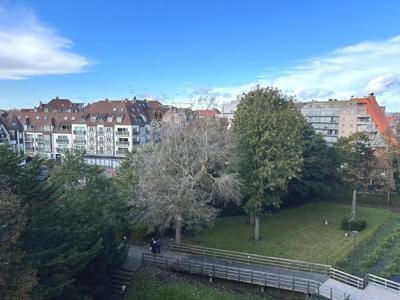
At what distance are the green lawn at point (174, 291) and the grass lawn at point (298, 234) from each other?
6.14m

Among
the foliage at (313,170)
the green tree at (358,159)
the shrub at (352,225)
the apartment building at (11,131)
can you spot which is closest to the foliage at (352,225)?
the shrub at (352,225)

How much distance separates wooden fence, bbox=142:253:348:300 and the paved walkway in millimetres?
442

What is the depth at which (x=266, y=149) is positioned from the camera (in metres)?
28.5

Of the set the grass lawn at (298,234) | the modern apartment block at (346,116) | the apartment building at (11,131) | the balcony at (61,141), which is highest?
the modern apartment block at (346,116)

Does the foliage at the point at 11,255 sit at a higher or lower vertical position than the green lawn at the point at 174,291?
higher

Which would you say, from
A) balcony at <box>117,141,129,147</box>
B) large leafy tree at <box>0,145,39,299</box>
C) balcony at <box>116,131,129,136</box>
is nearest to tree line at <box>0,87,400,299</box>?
large leafy tree at <box>0,145,39,299</box>

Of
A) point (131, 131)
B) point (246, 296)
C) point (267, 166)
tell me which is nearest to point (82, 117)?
point (131, 131)

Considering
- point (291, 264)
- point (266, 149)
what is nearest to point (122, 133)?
point (266, 149)

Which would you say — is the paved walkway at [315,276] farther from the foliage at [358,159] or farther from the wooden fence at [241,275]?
the foliage at [358,159]

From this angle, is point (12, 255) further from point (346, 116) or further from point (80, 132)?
point (346, 116)

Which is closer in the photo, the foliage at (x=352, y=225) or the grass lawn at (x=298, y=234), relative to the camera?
the grass lawn at (x=298, y=234)

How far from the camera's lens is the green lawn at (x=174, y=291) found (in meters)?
20.8

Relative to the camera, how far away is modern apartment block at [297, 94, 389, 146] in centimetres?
7481

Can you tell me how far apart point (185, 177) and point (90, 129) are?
50.2 metres
